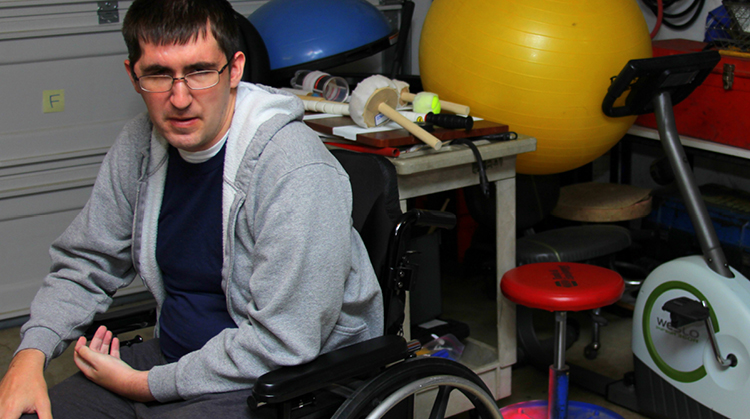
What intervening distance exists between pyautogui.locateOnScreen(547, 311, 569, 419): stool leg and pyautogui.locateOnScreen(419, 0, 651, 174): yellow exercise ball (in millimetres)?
475

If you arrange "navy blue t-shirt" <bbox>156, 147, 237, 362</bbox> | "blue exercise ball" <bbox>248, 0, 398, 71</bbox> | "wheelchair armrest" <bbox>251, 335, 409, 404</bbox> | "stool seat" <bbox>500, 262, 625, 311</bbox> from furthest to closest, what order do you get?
"blue exercise ball" <bbox>248, 0, 398, 71</bbox>
"stool seat" <bbox>500, 262, 625, 311</bbox>
"navy blue t-shirt" <bbox>156, 147, 237, 362</bbox>
"wheelchair armrest" <bbox>251, 335, 409, 404</bbox>

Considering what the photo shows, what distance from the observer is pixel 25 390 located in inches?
44.0

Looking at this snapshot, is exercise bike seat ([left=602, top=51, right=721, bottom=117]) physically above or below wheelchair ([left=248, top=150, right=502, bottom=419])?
above

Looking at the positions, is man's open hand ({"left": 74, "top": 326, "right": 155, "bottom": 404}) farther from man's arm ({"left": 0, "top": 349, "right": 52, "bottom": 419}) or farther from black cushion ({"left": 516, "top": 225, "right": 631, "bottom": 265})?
black cushion ({"left": 516, "top": 225, "right": 631, "bottom": 265})

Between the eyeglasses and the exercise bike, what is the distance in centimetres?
102

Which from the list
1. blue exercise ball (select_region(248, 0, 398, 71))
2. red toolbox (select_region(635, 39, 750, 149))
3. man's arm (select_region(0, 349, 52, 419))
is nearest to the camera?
man's arm (select_region(0, 349, 52, 419))

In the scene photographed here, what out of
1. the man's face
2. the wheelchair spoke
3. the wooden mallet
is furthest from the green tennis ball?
the wheelchair spoke

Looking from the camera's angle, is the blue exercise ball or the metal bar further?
the blue exercise ball

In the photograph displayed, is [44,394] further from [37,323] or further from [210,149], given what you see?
[210,149]

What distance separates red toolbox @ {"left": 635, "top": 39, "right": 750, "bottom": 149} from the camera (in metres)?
2.09

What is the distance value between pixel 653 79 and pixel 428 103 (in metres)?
0.56

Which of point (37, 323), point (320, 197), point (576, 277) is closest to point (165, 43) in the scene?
point (320, 197)

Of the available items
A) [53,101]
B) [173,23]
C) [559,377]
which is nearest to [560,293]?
[559,377]

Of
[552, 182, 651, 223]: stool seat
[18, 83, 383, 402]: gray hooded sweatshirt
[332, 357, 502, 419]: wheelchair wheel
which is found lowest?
[552, 182, 651, 223]: stool seat
